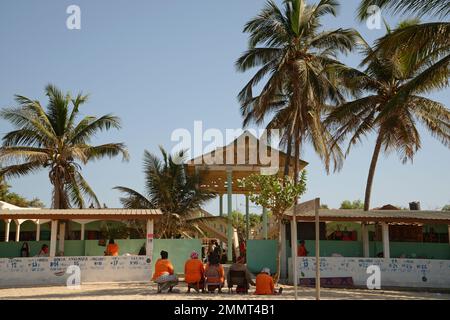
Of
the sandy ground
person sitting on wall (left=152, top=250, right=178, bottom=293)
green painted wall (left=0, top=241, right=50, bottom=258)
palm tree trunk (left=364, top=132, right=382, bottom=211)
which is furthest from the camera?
palm tree trunk (left=364, top=132, right=382, bottom=211)

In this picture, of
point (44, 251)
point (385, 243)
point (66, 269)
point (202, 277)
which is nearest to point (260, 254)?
point (385, 243)

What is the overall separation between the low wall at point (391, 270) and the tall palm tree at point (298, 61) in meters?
5.27

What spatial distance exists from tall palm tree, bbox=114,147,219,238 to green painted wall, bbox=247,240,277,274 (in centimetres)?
471

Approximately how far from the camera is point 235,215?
68188 millimetres

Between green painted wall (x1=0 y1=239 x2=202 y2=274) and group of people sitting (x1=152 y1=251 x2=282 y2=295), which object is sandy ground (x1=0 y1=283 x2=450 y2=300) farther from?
green painted wall (x1=0 y1=239 x2=202 y2=274)

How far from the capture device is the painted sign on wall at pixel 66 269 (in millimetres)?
16922

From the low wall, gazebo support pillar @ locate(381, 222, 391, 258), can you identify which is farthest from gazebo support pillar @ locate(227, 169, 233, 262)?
gazebo support pillar @ locate(381, 222, 391, 258)

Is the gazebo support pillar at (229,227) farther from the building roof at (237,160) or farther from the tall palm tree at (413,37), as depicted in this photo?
the tall palm tree at (413,37)

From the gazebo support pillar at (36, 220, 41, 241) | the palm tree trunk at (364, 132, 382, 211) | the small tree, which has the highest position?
the palm tree trunk at (364, 132, 382, 211)

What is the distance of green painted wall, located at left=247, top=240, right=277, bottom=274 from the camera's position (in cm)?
1956

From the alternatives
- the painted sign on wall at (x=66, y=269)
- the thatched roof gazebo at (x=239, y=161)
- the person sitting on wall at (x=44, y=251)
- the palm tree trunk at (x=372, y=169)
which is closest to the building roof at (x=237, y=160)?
the thatched roof gazebo at (x=239, y=161)
